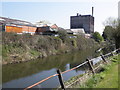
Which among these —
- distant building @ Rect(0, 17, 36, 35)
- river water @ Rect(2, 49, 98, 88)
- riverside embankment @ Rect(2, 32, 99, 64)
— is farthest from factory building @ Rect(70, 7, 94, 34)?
river water @ Rect(2, 49, 98, 88)

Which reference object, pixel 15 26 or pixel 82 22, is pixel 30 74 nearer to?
pixel 15 26

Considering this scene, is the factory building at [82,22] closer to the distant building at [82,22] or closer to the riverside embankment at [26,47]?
the distant building at [82,22]

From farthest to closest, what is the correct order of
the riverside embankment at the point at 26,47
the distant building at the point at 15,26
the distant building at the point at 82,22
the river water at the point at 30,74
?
1. the distant building at the point at 82,22
2. the distant building at the point at 15,26
3. the riverside embankment at the point at 26,47
4. the river water at the point at 30,74

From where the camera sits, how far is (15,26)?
3234cm

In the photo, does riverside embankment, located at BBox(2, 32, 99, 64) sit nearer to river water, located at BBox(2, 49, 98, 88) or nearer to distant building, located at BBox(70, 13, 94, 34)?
river water, located at BBox(2, 49, 98, 88)

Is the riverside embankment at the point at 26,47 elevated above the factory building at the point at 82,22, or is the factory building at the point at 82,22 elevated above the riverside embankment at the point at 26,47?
the factory building at the point at 82,22

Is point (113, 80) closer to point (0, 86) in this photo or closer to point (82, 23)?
point (0, 86)

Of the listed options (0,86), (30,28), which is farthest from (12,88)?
(30,28)

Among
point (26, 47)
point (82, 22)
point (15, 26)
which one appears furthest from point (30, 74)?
point (82, 22)

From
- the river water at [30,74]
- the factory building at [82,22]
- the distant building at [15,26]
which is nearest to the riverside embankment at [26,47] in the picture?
the river water at [30,74]

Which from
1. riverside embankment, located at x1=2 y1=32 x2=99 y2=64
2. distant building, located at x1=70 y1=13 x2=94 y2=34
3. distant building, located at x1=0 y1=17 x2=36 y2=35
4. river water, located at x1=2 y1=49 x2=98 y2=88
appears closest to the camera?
river water, located at x1=2 y1=49 x2=98 y2=88

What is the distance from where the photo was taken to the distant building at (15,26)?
3053 centimetres

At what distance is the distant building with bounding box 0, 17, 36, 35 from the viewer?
3053 cm

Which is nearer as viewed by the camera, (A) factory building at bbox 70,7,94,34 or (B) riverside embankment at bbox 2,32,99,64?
(B) riverside embankment at bbox 2,32,99,64
